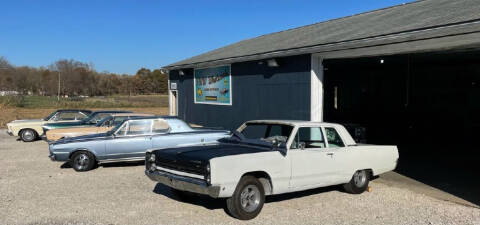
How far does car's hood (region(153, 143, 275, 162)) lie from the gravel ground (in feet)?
2.89

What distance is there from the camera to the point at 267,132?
704cm

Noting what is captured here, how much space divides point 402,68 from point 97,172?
47.6ft

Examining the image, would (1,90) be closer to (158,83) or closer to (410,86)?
(158,83)

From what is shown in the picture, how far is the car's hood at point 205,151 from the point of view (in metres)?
5.66

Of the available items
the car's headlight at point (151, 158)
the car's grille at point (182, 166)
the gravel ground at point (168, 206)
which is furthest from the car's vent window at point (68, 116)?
the car's grille at point (182, 166)

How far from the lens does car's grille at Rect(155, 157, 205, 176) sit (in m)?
5.49

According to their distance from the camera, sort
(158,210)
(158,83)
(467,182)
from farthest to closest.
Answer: (158,83) → (467,182) → (158,210)

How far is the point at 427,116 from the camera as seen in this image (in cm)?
1831

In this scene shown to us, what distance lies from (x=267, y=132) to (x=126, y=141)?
410 centimetres

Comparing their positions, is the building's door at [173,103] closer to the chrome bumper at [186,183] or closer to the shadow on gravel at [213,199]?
the shadow on gravel at [213,199]

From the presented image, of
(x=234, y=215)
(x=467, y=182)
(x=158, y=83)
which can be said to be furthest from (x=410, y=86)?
(x=158, y=83)

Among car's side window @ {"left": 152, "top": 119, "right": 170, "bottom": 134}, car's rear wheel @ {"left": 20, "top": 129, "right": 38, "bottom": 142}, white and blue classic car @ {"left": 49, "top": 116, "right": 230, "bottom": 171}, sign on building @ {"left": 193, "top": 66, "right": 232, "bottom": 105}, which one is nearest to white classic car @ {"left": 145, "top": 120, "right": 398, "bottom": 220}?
white and blue classic car @ {"left": 49, "top": 116, "right": 230, "bottom": 171}

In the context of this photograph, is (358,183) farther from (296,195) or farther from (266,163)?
(266,163)

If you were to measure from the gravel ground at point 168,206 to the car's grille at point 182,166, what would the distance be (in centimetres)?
70
